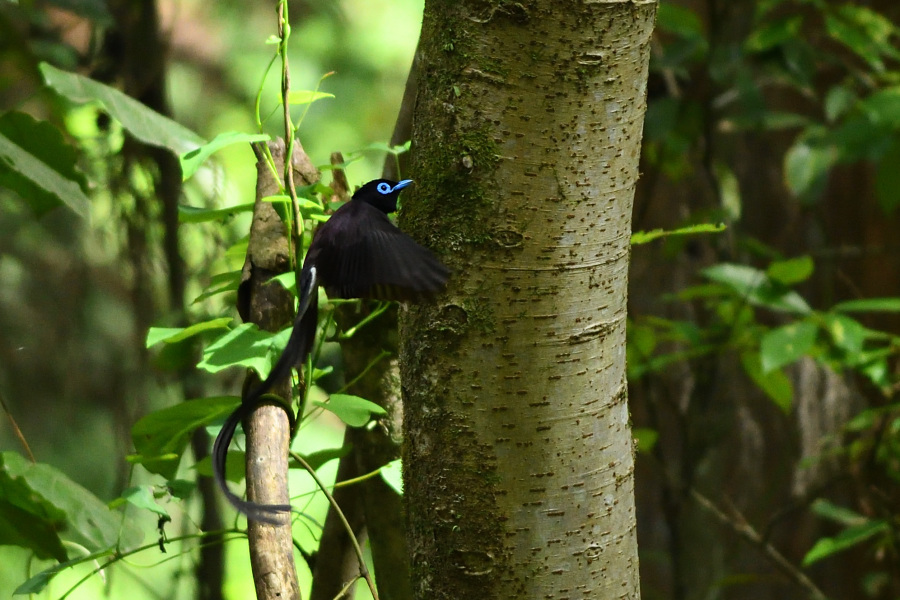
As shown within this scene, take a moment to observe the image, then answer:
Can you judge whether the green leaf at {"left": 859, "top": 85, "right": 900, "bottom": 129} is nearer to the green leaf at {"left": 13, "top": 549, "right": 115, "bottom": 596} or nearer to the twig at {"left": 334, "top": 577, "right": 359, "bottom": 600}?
the twig at {"left": 334, "top": 577, "right": 359, "bottom": 600}

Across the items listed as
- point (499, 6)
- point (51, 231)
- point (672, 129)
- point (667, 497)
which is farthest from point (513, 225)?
point (51, 231)

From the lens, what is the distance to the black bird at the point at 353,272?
1.85ft

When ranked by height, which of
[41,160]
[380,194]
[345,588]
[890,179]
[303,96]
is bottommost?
[345,588]

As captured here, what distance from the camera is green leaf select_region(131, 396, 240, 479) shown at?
Result: 2.49ft

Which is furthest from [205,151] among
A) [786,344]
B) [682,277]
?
[682,277]

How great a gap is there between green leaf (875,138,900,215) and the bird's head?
144 centimetres

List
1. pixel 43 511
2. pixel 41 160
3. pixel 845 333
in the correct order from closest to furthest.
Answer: pixel 43 511 < pixel 41 160 < pixel 845 333

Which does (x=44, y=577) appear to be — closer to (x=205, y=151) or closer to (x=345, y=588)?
(x=345, y=588)

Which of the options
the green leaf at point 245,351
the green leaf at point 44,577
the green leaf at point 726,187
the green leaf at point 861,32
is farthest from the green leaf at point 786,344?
the green leaf at point 44,577

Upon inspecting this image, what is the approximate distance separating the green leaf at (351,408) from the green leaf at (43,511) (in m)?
0.34

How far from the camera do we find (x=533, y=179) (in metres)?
0.57

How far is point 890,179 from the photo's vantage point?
1761 millimetres

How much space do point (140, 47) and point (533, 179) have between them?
152 centimetres

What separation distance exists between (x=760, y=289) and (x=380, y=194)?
1.00m
